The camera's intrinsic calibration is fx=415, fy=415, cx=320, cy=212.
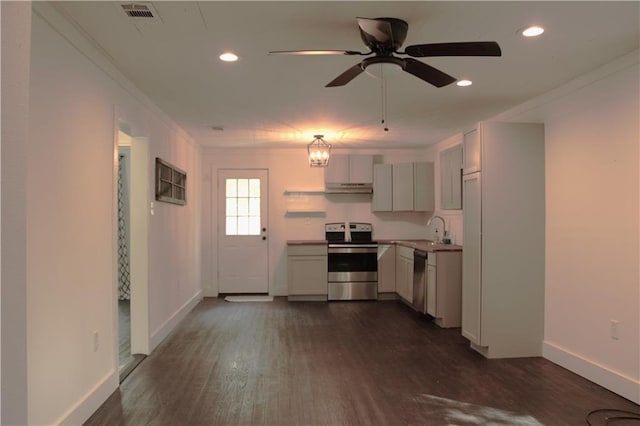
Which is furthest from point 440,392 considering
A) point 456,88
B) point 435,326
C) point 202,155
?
point 202,155

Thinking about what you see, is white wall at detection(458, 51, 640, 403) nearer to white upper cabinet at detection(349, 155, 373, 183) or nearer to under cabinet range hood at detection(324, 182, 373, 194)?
white upper cabinet at detection(349, 155, 373, 183)

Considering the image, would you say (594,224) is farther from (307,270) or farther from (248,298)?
(248,298)

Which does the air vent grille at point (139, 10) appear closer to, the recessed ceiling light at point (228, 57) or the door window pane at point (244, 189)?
the recessed ceiling light at point (228, 57)

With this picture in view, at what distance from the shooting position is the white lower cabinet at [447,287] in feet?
15.8

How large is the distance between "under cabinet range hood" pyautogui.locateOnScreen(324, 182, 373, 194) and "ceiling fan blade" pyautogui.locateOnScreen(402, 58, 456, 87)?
409cm

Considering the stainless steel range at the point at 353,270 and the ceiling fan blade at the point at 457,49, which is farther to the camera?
the stainless steel range at the point at 353,270

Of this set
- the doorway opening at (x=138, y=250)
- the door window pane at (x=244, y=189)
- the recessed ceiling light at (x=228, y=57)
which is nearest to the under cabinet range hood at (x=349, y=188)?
the door window pane at (x=244, y=189)

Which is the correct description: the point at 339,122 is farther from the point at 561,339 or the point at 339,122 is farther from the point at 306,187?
the point at 561,339

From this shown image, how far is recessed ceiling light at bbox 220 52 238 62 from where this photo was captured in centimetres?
283

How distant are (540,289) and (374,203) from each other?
124 inches

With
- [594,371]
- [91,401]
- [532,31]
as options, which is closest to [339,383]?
[91,401]

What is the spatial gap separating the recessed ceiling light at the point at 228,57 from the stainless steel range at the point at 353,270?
383 centimetres

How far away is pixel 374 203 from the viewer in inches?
261

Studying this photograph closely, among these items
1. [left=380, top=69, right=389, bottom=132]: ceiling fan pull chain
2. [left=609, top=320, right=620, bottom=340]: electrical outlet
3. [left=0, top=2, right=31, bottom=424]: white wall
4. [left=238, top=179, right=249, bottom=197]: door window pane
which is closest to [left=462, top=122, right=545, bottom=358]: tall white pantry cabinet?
[left=609, top=320, right=620, bottom=340]: electrical outlet
